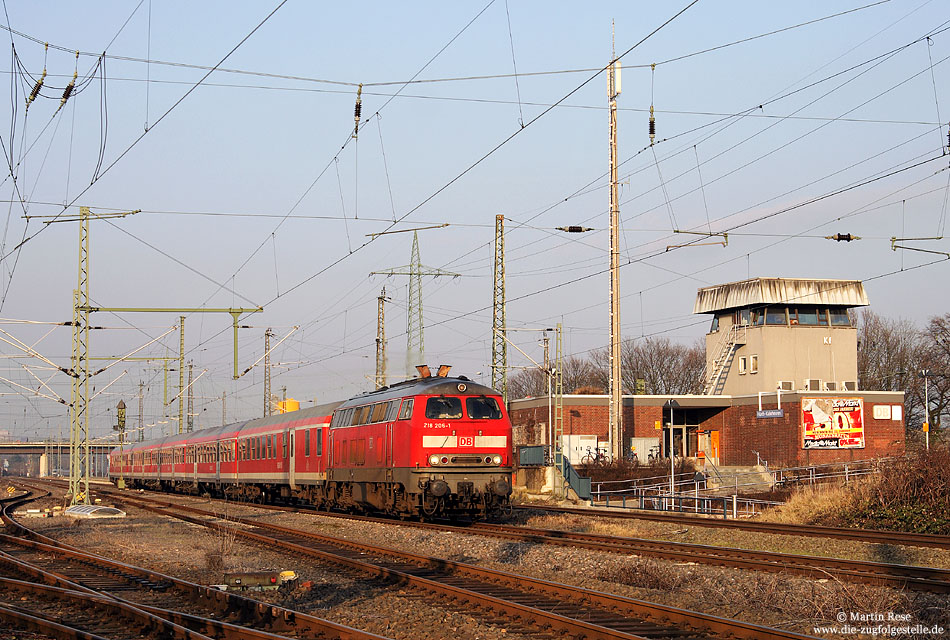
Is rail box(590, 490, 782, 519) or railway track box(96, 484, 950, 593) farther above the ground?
railway track box(96, 484, 950, 593)

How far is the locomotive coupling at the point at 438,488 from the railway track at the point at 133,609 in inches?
326

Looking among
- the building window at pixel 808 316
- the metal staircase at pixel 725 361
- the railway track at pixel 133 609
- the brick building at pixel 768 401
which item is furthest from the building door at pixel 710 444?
the railway track at pixel 133 609

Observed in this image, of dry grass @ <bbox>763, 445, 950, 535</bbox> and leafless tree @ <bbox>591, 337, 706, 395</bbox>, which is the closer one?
dry grass @ <bbox>763, 445, 950, 535</bbox>

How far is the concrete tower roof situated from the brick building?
6 centimetres

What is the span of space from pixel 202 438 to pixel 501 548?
33.7m

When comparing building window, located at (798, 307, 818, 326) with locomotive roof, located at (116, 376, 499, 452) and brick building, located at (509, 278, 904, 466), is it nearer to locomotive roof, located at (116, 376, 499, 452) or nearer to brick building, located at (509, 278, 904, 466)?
brick building, located at (509, 278, 904, 466)

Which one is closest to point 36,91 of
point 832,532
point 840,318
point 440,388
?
point 440,388

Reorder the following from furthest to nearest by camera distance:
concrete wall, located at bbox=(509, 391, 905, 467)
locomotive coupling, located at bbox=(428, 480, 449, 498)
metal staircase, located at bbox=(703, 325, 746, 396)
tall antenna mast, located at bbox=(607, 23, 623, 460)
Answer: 1. metal staircase, located at bbox=(703, 325, 746, 396)
2. concrete wall, located at bbox=(509, 391, 905, 467)
3. tall antenna mast, located at bbox=(607, 23, 623, 460)
4. locomotive coupling, located at bbox=(428, 480, 449, 498)

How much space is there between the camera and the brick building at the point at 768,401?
52594mm

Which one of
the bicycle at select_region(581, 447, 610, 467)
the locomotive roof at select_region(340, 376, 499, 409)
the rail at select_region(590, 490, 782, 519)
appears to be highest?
the locomotive roof at select_region(340, 376, 499, 409)

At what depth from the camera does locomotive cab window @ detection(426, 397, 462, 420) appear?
24.2 m

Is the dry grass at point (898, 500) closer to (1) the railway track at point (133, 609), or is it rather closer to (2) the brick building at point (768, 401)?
(1) the railway track at point (133, 609)

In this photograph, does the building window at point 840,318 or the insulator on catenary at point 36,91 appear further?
the building window at point 840,318

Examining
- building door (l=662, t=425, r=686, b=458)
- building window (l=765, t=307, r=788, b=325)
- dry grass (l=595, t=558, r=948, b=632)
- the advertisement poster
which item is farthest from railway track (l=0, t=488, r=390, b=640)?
building window (l=765, t=307, r=788, b=325)
